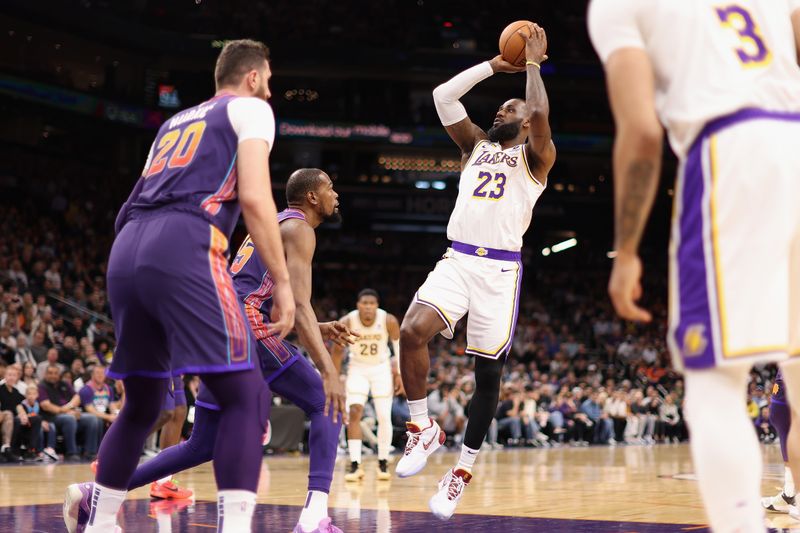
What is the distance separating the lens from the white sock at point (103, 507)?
12.9 ft

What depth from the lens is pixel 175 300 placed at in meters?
3.44

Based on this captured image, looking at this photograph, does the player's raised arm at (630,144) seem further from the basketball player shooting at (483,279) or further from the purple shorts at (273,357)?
the basketball player shooting at (483,279)

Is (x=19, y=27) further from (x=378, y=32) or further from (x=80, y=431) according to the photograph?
(x=80, y=431)

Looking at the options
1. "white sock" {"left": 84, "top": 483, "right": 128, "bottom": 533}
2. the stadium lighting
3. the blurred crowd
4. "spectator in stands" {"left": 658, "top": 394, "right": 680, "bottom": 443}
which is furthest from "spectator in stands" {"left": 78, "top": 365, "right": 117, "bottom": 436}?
the stadium lighting

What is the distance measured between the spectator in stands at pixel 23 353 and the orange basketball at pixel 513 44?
10.1 meters

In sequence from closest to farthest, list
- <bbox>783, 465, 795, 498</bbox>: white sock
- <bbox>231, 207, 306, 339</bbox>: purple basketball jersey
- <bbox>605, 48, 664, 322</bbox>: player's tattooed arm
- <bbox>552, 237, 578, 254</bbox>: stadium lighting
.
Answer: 1. <bbox>605, 48, 664, 322</bbox>: player's tattooed arm
2. <bbox>231, 207, 306, 339</bbox>: purple basketball jersey
3. <bbox>783, 465, 795, 498</bbox>: white sock
4. <bbox>552, 237, 578, 254</bbox>: stadium lighting

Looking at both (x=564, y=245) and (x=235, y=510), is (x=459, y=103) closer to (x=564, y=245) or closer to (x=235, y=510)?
(x=235, y=510)

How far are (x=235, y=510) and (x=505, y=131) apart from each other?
12.6 ft

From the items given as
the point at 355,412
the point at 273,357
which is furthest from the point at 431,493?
the point at 273,357

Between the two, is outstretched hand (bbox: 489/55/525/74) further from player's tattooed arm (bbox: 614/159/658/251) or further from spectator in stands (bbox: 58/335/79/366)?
spectator in stands (bbox: 58/335/79/366)

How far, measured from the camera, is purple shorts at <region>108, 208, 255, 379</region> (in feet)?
11.3

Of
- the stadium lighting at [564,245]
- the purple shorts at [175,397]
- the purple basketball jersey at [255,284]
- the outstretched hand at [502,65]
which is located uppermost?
the stadium lighting at [564,245]

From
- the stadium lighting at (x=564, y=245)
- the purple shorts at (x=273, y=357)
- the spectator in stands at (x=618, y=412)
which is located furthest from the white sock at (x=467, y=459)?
the stadium lighting at (x=564, y=245)

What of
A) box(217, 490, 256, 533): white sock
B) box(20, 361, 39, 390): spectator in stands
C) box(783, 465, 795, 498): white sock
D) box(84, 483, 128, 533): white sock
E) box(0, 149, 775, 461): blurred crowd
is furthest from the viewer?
box(0, 149, 775, 461): blurred crowd
